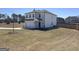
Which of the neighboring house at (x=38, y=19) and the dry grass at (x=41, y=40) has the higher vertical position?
the neighboring house at (x=38, y=19)

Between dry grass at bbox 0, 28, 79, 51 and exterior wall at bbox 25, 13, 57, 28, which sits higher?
exterior wall at bbox 25, 13, 57, 28

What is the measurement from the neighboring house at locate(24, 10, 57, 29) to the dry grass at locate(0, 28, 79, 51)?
8 cm

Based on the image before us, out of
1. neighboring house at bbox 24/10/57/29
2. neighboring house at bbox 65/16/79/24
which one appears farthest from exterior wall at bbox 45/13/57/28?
neighboring house at bbox 65/16/79/24

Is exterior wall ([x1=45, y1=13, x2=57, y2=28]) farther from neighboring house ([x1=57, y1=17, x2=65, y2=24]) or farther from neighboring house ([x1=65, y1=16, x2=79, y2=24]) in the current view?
neighboring house ([x1=65, y1=16, x2=79, y2=24])

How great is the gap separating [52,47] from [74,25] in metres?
Answer: 0.41

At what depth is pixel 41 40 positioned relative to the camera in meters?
7.06

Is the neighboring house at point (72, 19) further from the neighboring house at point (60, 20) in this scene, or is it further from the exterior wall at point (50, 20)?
the exterior wall at point (50, 20)

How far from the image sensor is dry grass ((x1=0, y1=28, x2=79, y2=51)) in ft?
23.1

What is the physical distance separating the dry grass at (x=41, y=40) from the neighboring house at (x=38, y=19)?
8cm

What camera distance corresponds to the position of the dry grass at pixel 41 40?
23.1 feet

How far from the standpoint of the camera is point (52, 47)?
7027 millimetres

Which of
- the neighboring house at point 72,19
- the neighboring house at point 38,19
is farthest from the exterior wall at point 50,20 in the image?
the neighboring house at point 72,19

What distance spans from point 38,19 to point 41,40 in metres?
0.28
